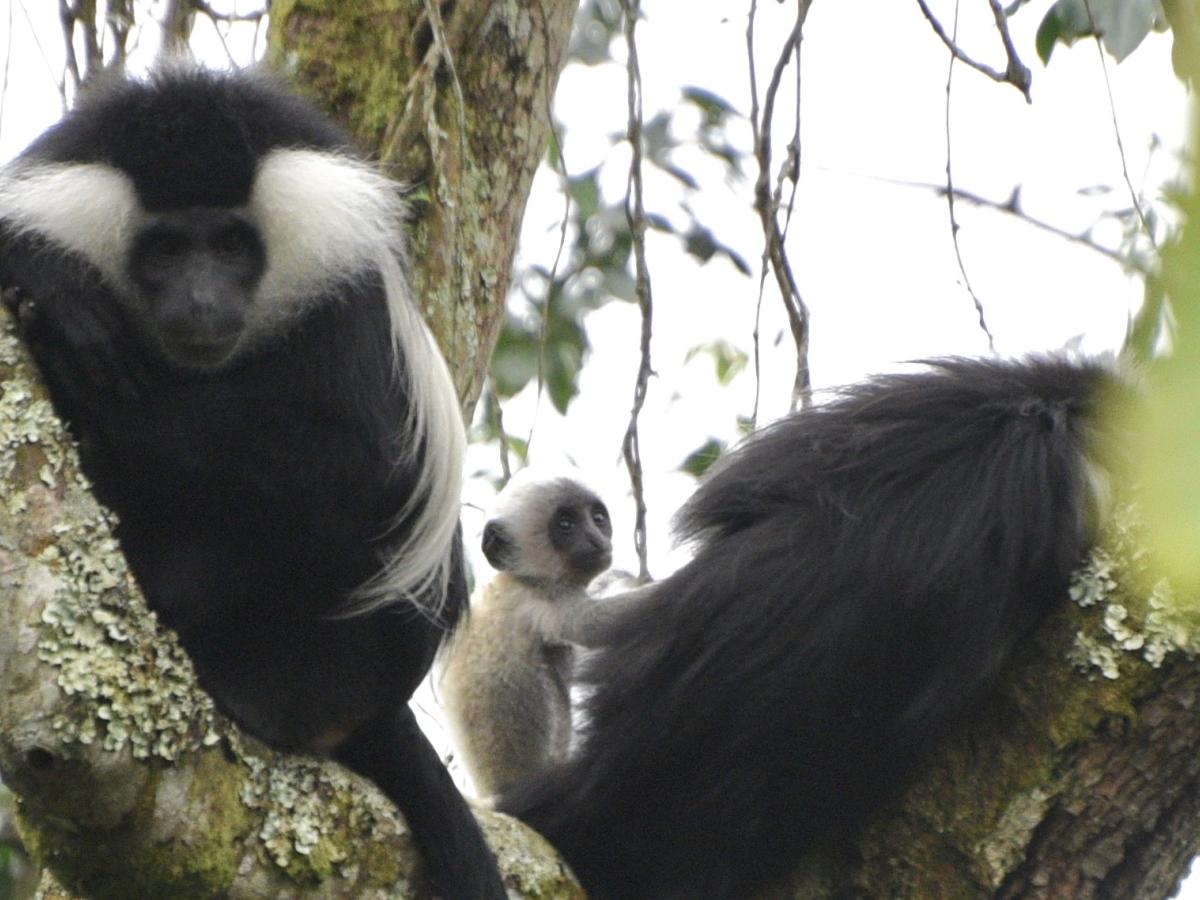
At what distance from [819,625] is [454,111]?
103 centimetres

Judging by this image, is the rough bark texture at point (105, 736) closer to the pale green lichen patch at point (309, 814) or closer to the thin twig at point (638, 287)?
the pale green lichen patch at point (309, 814)

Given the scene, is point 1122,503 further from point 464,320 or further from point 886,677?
point 464,320


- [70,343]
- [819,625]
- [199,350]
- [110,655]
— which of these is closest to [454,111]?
[199,350]

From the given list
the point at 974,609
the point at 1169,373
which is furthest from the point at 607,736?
the point at 1169,373

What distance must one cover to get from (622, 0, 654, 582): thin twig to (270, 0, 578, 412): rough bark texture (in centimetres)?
24

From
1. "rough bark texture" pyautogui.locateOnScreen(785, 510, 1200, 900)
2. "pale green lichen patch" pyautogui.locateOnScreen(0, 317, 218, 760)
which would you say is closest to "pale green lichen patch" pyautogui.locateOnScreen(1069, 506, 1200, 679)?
"rough bark texture" pyautogui.locateOnScreen(785, 510, 1200, 900)

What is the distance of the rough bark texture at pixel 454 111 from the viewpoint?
2.30m

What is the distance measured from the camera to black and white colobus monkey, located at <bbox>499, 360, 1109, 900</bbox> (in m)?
1.91

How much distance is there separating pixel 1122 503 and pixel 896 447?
436mm

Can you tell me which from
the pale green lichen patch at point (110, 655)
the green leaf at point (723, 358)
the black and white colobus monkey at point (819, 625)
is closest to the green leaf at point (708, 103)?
the green leaf at point (723, 358)

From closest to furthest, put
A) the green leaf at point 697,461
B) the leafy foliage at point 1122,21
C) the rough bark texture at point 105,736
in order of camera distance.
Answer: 1. the rough bark texture at point 105,736
2. the leafy foliage at point 1122,21
3. the green leaf at point 697,461

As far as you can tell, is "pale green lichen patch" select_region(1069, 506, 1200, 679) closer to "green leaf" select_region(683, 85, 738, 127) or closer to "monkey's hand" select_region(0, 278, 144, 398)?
"monkey's hand" select_region(0, 278, 144, 398)

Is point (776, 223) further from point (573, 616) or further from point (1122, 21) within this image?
point (573, 616)

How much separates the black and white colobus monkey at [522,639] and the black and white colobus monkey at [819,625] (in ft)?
1.75
